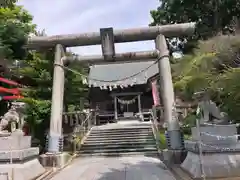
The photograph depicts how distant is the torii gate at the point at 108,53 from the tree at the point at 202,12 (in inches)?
286

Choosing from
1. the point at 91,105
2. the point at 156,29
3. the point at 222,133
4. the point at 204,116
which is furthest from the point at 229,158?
the point at 91,105

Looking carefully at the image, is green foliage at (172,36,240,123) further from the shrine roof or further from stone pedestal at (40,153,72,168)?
the shrine roof

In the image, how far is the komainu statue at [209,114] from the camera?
7641 millimetres

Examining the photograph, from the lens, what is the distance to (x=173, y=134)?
1077 cm

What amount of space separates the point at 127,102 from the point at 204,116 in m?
19.9

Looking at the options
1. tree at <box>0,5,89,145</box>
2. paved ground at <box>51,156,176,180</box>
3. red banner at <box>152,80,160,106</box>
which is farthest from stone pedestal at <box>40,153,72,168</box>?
red banner at <box>152,80,160,106</box>

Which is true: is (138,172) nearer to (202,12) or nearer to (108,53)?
(108,53)

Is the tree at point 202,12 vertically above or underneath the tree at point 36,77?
above

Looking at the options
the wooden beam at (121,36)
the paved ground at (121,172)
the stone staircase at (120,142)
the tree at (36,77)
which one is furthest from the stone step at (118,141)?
the wooden beam at (121,36)

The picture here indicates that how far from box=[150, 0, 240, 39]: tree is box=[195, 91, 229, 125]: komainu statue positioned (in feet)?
38.2

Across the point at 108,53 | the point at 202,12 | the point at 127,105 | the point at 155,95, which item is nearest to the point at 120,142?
the point at 108,53

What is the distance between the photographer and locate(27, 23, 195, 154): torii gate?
37.7 ft

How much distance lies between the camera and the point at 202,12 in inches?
861

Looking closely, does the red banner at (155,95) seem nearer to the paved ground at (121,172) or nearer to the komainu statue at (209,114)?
the paved ground at (121,172)
